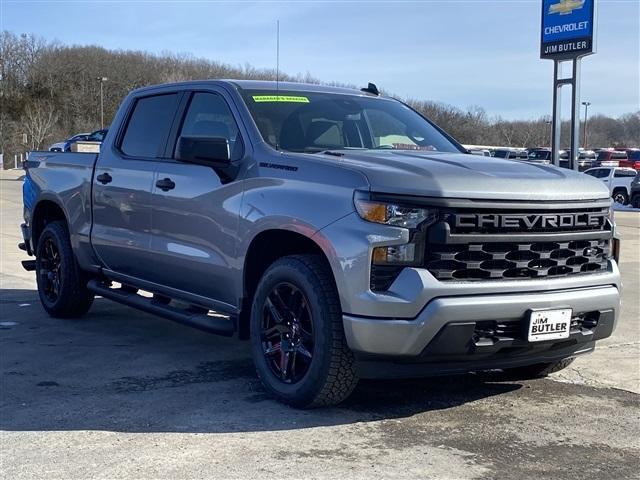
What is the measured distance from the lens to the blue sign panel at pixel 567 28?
11.9 metres

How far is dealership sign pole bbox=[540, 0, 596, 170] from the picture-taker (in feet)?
39.0

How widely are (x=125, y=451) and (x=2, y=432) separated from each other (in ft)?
2.57

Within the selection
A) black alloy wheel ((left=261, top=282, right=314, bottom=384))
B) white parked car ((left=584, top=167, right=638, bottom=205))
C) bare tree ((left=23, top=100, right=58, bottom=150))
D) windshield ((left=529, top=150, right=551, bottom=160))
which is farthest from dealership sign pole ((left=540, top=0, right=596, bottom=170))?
bare tree ((left=23, top=100, right=58, bottom=150))

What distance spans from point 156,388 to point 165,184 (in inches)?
56.6

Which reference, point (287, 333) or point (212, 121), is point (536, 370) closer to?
point (287, 333)

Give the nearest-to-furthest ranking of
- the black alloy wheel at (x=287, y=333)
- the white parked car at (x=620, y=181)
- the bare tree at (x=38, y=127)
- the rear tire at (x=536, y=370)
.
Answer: the black alloy wheel at (x=287, y=333) < the rear tire at (x=536, y=370) < the white parked car at (x=620, y=181) < the bare tree at (x=38, y=127)

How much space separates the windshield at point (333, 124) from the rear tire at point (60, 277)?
103 inches

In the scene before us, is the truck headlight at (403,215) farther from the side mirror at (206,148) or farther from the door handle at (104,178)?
the door handle at (104,178)

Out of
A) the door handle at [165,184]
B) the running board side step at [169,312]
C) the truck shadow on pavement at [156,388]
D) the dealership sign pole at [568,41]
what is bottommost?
the truck shadow on pavement at [156,388]

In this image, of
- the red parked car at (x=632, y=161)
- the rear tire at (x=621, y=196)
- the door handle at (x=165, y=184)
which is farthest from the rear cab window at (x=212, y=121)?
the red parked car at (x=632, y=161)

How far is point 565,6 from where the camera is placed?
12.3 m

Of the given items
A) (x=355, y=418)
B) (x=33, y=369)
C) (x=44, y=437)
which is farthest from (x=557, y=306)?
(x=33, y=369)

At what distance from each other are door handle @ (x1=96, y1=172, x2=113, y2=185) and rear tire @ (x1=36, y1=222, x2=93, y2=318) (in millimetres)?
902

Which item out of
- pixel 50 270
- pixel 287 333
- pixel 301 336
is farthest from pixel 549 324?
A: pixel 50 270
